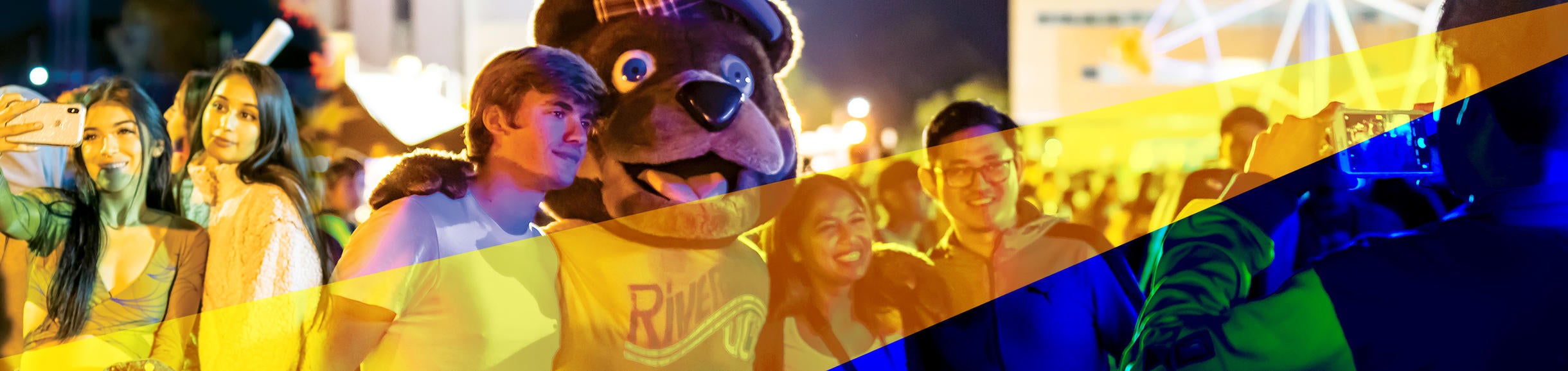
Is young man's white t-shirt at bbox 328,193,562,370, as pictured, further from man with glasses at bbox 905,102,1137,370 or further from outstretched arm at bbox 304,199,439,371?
man with glasses at bbox 905,102,1137,370

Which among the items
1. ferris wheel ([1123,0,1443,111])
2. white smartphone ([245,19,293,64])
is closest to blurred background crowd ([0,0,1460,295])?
ferris wheel ([1123,0,1443,111])

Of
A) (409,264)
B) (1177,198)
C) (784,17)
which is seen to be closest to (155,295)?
→ (409,264)

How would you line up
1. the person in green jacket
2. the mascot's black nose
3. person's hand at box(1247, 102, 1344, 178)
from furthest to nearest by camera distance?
person's hand at box(1247, 102, 1344, 178) → the mascot's black nose → the person in green jacket

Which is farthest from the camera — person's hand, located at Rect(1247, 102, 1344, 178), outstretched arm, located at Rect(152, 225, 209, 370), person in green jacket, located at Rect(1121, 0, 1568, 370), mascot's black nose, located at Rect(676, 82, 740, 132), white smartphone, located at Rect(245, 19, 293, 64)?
outstretched arm, located at Rect(152, 225, 209, 370)

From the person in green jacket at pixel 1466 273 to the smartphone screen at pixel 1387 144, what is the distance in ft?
0.19

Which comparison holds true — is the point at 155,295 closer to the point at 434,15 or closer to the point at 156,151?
the point at 156,151

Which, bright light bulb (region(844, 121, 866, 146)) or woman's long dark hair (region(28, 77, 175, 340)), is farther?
woman's long dark hair (region(28, 77, 175, 340))

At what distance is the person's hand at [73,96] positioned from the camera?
6.88 ft

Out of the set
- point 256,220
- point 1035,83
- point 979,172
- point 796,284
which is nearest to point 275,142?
point 256,220

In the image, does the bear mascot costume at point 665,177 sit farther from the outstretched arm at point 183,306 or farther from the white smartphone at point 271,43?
the outstretched arm at point 183,306

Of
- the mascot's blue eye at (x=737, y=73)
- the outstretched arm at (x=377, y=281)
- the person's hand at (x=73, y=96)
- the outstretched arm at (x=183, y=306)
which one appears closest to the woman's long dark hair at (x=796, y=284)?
the mascot's blue eye at (x=737, y=73)

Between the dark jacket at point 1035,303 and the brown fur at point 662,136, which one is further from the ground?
the brown fur at point 662,136

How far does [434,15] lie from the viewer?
1.93m
